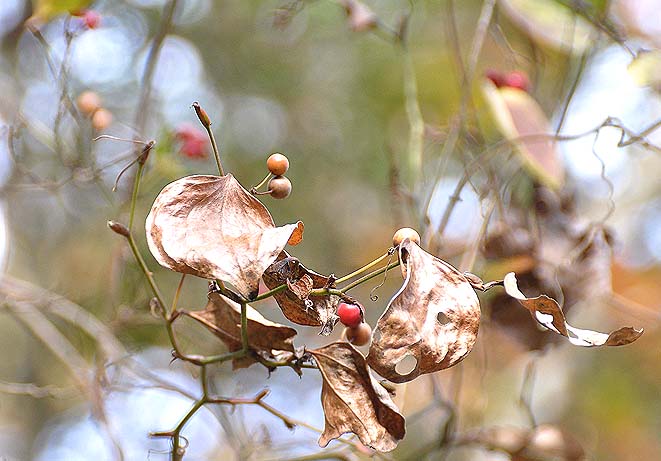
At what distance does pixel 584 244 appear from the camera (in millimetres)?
1056

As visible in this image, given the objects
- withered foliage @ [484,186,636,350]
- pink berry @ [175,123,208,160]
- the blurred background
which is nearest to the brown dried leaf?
the blurred background

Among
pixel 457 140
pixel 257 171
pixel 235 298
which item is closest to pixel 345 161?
pixel 257 171

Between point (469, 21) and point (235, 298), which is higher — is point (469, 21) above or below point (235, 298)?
below

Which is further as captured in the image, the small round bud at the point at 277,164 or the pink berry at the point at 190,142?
the pink berry at the point at 190,142

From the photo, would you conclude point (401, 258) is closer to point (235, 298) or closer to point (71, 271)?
point (235, 298)

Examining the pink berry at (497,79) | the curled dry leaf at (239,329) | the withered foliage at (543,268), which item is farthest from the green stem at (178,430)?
the pink berry at (497,79)

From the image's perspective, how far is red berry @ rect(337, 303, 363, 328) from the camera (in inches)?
23.1

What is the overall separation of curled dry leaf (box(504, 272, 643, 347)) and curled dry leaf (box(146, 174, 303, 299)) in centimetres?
16

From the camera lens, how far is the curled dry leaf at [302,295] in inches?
20.9

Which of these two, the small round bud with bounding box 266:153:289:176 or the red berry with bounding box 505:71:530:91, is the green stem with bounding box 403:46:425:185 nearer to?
the red berry with bounding box 505:71:530:91

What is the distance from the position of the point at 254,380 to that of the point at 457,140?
1.83 feet

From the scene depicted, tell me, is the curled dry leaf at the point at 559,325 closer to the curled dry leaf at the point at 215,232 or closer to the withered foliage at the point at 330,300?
the withered foliage at the point at 330,300

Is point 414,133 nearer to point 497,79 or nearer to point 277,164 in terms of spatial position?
point 497,79

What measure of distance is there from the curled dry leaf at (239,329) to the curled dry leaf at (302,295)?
2 cm
